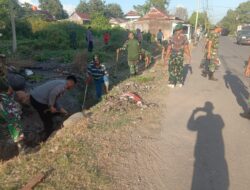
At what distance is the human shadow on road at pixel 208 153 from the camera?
4449 mm

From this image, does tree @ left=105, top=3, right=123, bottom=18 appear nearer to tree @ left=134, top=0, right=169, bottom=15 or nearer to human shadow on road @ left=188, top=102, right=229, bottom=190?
tree @ left=134, top=0, right=169, bottom=15

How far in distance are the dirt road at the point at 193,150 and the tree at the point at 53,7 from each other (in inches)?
3171

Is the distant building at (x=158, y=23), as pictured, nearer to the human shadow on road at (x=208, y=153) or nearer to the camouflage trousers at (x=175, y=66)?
the camouflage trousers at (x=175, y=66)

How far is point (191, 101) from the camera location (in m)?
8.62

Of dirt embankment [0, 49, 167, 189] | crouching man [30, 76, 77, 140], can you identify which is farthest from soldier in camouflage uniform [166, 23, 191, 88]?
crouching man [30, 76, 77, 140]

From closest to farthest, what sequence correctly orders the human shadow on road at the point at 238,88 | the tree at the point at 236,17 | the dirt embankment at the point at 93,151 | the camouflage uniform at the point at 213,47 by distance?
the dirt embankment at the point at 93,151, the human shadow on road at the point at 238,88, the camouflage uniform at the point at 213,47, the tree at the point at 236,17

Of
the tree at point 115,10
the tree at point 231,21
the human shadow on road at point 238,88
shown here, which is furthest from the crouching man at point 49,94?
the tree at point 231,21

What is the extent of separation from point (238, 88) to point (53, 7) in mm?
79903

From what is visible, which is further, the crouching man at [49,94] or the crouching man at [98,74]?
the crouching man at [98,74]

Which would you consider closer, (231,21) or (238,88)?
(238,88)

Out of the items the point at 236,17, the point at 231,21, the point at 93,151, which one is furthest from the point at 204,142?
the point at 236,17

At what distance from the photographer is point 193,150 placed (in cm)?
546

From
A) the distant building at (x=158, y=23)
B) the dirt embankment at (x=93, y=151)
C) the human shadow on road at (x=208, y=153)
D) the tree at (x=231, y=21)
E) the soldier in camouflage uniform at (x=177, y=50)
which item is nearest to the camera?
the dirt embankment at (x=93, y=151)

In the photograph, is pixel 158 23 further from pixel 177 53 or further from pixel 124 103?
pixel 124 103
